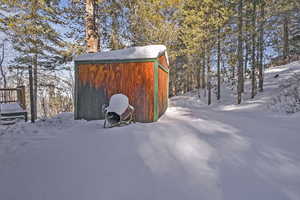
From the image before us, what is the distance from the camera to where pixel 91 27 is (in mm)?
6555

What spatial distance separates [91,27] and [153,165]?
632 cm

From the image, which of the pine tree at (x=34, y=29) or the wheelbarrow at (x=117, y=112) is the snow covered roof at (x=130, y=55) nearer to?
the wheelbarrow at (x=117, y=112)

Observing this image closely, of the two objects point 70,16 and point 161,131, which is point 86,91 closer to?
point 161,131

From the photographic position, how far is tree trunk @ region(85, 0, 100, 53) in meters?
6.40

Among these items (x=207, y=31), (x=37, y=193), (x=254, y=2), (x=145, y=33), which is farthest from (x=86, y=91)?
(x=254, y=2)

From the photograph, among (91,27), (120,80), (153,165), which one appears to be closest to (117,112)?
(120,80)

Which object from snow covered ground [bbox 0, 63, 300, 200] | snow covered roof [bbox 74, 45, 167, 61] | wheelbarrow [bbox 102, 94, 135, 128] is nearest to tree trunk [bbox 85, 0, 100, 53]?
snow covered roof [bbox 74, 45, 167, 61]

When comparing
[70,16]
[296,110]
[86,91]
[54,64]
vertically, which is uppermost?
[70,16]

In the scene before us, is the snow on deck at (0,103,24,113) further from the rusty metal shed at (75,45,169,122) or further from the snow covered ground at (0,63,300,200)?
the snow covered ground at (0,63,300,200)

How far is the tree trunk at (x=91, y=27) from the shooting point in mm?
6398

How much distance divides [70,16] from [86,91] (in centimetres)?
451

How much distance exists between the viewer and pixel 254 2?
844 centimetres

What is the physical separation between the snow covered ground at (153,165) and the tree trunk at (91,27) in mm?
4390

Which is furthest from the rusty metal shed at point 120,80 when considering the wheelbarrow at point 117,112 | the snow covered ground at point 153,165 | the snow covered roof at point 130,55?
the snow covered ground at point 153,165
